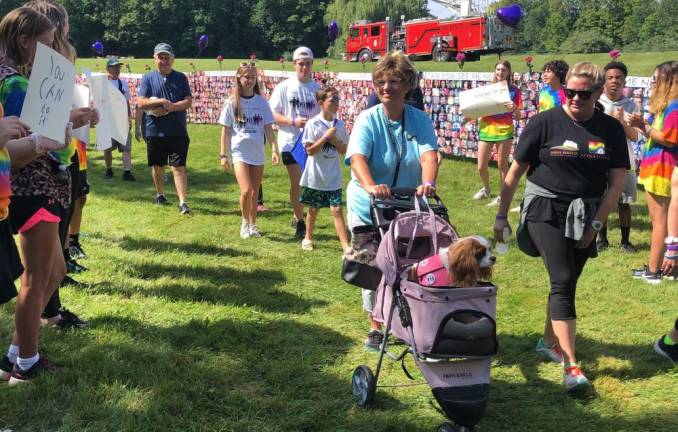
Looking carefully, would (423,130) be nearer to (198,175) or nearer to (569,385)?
(569,385)

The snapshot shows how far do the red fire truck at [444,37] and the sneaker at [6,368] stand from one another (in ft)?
104

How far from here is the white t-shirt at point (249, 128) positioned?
730 cm

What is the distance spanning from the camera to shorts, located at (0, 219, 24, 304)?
109 inches

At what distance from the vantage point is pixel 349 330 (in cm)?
476

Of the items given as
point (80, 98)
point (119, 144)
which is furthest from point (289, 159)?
point (119, 144)

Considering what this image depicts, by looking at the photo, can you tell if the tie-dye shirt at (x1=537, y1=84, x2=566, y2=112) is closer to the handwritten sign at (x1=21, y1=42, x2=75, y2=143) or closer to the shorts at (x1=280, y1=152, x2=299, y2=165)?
the shorts at (x1=280, y1=152, x2=299, y2=165)

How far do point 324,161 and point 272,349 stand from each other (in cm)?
296

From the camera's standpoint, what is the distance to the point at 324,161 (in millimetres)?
6863

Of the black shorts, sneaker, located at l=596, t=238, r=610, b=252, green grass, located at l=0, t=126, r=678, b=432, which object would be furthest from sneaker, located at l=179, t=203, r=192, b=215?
sneaker, located at l=596, t=238, r=610, b=252

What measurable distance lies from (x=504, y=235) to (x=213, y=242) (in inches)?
158

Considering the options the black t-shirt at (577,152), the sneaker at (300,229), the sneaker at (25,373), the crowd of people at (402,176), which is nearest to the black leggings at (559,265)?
the crowd of people at (402,176)

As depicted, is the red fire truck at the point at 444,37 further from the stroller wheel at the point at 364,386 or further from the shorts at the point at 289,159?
the stroller wheel at the point at 364,386

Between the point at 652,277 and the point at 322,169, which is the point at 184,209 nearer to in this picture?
the point at 322,169

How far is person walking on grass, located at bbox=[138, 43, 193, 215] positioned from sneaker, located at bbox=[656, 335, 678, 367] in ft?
20.1
